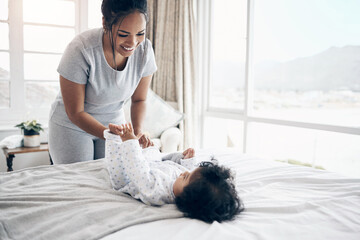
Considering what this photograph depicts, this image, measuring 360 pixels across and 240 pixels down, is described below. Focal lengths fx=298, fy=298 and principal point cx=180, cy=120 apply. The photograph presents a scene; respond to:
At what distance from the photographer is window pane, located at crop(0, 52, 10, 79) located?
3.19 meters

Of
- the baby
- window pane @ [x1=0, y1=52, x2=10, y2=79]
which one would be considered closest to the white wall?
window pane @ [x1=0, y1=52, x2=10, y2=79]

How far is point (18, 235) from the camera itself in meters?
0.89

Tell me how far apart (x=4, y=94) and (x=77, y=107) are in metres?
2.24

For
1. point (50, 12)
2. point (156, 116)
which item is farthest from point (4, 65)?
point (156, 116)

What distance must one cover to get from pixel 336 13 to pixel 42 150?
2.99 meters

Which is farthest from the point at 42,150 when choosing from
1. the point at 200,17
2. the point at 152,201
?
the point at 200,17

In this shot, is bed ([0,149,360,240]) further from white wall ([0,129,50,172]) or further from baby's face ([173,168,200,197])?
white wall ([0,129,50,172])

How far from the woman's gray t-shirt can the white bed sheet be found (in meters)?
0.78

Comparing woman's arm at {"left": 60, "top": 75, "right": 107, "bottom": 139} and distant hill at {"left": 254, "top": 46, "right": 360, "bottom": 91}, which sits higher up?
distant hill at {"left": 254, "top": 46, "right": 360, "bottom": 91}

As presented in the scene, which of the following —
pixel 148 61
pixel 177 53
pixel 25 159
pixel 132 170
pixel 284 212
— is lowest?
pixel 25 159

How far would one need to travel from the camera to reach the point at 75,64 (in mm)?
1440

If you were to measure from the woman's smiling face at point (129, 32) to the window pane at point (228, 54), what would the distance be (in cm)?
244

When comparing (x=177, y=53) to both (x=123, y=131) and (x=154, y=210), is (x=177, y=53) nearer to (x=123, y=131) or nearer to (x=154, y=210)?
(x=123, y=131)

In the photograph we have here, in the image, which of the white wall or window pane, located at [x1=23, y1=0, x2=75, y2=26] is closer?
the white wall
